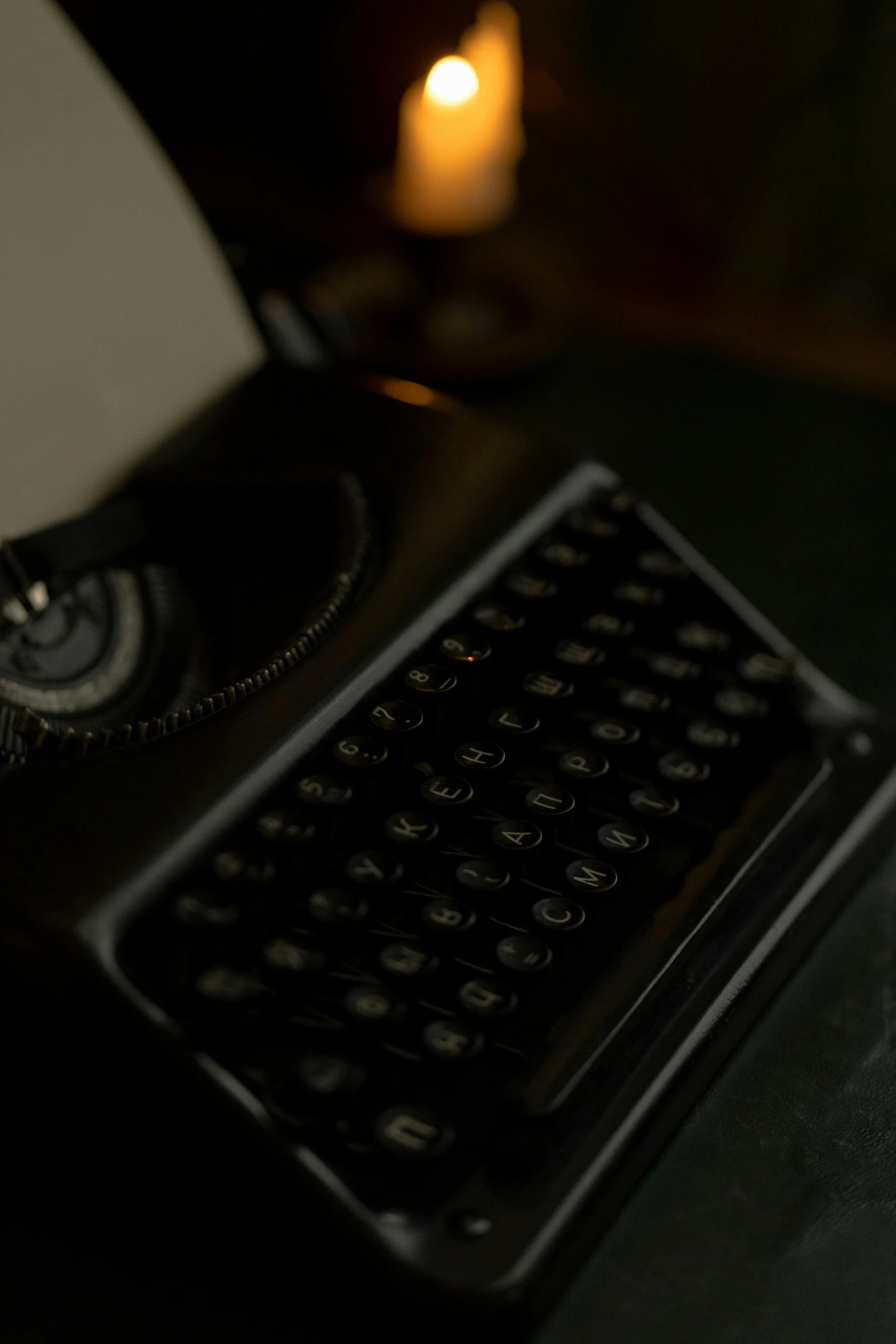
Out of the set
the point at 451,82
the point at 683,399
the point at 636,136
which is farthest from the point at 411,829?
the point at 636,136

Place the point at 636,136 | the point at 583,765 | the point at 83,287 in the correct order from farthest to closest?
the point at 636,136
the point at 83,287
the point at 583,765

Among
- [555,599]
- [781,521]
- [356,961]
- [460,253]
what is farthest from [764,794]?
[460,253]

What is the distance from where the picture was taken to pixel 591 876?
820 millimetres

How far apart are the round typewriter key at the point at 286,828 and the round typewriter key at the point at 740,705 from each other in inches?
15.3

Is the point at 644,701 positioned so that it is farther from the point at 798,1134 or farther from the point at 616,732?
the point at 798,1134

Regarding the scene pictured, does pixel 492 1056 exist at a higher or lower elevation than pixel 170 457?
lower

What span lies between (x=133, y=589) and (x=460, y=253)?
0.75m

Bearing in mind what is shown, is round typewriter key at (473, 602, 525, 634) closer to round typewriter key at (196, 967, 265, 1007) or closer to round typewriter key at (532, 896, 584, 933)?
round typewriter key at (532, 896, 584, 933)

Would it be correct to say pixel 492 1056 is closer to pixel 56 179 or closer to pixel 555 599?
pixel 555 599

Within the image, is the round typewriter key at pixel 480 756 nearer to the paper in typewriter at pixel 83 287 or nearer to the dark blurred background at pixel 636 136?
the paper in typewriter at pixel 83 287

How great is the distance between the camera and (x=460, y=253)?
59.5 inches

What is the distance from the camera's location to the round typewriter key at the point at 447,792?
2.63 feet

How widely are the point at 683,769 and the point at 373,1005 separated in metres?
0.33

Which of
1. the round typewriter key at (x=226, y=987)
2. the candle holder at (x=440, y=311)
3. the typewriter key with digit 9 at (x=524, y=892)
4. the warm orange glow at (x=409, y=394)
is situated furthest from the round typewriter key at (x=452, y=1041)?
the candle holder at (x=440, y=311)
